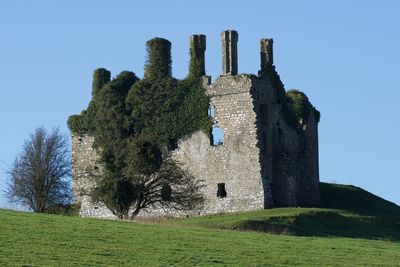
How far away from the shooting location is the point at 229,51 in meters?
65.9

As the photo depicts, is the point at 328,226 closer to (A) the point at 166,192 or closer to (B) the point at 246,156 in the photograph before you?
(B) the point at 246,156

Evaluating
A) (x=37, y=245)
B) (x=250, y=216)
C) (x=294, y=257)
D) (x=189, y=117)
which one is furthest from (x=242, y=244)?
(x=189, y=117)

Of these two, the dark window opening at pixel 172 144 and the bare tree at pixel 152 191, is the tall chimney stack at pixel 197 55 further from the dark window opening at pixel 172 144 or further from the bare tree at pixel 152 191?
the bare tree at pixel 152 191

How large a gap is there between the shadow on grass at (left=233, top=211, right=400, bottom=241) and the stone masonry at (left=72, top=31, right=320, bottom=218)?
3485 millimetres

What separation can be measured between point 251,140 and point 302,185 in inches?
190

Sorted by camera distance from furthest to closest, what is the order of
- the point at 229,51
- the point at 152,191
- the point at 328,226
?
the point at 229,51
the point at 152,191
the point at 328,226

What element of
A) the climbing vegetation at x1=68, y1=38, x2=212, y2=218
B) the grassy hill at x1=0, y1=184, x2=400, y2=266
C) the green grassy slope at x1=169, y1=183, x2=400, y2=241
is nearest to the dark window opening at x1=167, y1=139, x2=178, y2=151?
the climbing vegetation at x1=68, y1=38, x2=212, y2=218

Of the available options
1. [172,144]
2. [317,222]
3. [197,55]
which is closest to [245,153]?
[172,144]

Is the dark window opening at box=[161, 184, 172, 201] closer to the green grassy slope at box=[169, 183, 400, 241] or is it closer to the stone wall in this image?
the green grassy slope at box=[169, 183, 400, 241]

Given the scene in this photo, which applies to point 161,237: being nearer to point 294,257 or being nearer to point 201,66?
point 294,257

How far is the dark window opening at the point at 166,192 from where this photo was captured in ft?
206

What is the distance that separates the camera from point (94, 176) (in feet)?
207

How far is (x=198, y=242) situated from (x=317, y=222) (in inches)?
584

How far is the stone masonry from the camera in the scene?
64062 mm
